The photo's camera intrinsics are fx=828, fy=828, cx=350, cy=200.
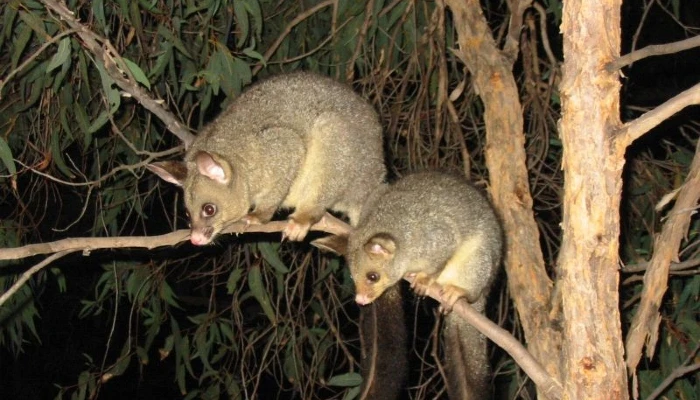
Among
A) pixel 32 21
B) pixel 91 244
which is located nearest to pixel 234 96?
pixel 32 21

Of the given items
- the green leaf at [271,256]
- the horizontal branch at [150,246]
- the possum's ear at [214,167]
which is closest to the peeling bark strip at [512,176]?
the horizontal branch at [150,246]

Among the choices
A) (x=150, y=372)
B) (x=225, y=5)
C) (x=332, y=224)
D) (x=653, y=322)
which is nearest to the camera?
(x=653, y=322)

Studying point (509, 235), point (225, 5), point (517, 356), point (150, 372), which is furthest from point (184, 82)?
point (150, 372)

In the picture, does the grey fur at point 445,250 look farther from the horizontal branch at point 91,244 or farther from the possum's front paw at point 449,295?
the horizontal branch at point 91,244

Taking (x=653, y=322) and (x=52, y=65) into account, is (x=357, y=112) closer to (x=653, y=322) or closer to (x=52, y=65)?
(x=52, y=65)

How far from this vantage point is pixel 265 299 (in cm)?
539

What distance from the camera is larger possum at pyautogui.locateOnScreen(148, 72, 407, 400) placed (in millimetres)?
4090

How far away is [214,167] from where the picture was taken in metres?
4.07

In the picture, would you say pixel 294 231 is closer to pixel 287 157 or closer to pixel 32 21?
pixel 287 157

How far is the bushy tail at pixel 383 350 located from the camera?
3.79 metres

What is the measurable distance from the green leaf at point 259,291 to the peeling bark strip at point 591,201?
2.79m

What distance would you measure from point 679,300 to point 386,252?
2334 mm

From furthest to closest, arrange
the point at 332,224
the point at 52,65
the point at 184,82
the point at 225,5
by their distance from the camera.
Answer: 1. the point at 225,5
2. the point at 184,82
3. the point at 332,224
4. the point at 52,65

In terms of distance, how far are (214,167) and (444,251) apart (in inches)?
47.7
